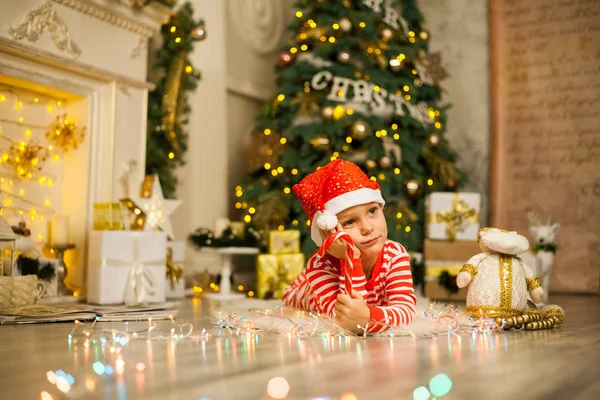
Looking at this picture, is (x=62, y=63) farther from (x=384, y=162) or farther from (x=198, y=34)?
(x=384, y=162)

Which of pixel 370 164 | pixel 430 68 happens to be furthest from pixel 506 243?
pixel 430 68

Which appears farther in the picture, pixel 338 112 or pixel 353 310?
pixel 338 112

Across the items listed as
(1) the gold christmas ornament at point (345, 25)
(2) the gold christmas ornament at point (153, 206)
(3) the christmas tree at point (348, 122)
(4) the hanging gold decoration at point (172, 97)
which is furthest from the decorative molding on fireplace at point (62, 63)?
(1) the gold christmas ornament at point (345, 25)

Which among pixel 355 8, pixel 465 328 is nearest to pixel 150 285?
pixel 465 328

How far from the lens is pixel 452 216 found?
4312mm

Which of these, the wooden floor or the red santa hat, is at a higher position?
the red santa hat

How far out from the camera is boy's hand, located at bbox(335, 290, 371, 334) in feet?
6.40

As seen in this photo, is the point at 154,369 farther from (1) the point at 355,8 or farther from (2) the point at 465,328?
(1) the point at 355,8

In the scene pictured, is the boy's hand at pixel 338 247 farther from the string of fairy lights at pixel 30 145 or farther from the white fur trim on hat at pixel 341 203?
the string of fairy lights at pixel 30 145

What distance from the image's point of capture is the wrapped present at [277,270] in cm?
414

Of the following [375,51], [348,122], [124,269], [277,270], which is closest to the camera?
[124,269]

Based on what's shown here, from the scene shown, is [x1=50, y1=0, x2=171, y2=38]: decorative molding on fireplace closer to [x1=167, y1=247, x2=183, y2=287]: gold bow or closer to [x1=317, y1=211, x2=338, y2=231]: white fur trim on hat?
[x1=167, y1=247, x2=183, y2=287]: gold bow

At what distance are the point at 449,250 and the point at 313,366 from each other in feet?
9.66

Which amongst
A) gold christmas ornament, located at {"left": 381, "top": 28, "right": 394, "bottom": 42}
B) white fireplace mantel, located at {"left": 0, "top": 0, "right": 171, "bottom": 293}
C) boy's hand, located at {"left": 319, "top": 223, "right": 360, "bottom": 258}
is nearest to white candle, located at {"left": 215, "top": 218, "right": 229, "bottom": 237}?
Result: white fireplace mantel, located at {"left": 0, "top": 0, "right": 171, "bottom": 293}
